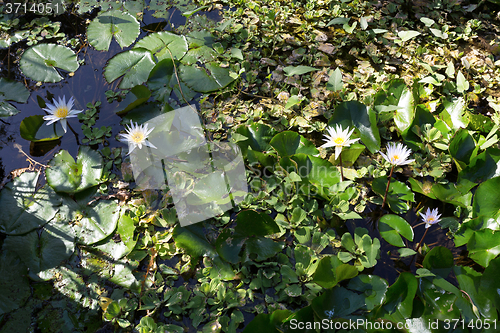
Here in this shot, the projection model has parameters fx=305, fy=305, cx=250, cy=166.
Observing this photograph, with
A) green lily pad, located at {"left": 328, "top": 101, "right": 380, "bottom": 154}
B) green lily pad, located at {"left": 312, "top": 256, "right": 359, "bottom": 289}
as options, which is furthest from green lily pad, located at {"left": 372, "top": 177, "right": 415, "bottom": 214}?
green lily pad, located at {"left": 312, "top": 256, "right": 359, "bottom": 289}

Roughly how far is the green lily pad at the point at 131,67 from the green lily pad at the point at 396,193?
1.84m

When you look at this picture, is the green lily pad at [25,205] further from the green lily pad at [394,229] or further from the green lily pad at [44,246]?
the green lily pad at [394,229]

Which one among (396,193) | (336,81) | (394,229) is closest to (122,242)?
(394,229)

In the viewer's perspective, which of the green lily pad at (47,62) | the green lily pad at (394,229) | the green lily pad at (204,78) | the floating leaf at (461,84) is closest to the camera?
the green lily pad at (394,229)

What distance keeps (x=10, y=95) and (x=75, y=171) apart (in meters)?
1.05

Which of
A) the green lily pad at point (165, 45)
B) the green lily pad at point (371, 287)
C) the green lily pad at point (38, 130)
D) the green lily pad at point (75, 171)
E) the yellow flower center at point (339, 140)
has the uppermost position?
the green lily pad at point (165, 45)

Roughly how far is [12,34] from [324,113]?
2.92 metres

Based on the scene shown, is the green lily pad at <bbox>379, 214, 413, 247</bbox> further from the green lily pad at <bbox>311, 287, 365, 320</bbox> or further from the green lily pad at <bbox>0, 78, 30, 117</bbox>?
the green lily pad at <bbox>0, 78, 30, 117</bbox>

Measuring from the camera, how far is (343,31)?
2.81m

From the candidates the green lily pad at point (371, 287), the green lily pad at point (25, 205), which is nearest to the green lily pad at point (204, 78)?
the green lily pad at point (25, 205)

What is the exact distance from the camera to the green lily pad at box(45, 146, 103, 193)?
5.98 feet

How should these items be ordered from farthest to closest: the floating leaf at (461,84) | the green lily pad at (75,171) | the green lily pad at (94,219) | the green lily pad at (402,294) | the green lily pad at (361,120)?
the floating leaf at (461,84), the green lily pad at (361,120), the green lily pad at (75,171), the green lily pad at (94,219), the green lily pad at (402,294)

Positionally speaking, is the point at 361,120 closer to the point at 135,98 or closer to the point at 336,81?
the point at 336,81

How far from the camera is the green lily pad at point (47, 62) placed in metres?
2.46
